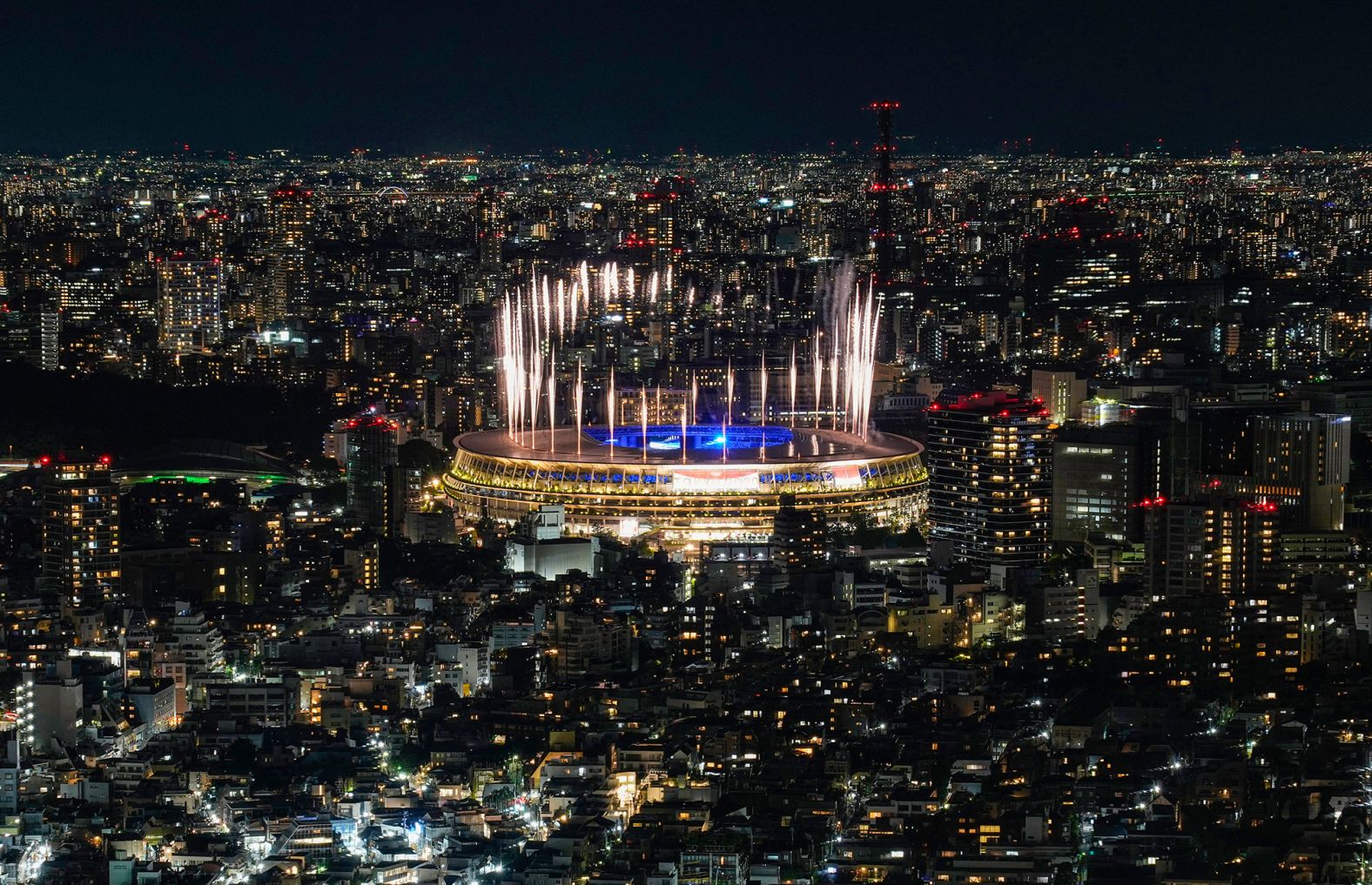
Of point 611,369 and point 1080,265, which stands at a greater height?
point 1080,265

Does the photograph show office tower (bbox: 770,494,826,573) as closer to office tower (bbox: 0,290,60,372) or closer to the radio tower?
office tower (bbox: 0,290,60,372)

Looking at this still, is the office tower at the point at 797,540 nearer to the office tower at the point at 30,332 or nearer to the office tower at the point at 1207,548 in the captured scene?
the office tower at the point at 1207,548

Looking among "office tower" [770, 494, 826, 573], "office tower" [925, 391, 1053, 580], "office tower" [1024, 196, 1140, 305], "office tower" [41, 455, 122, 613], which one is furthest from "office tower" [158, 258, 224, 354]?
"office tower" [770, 494, 826, 573]

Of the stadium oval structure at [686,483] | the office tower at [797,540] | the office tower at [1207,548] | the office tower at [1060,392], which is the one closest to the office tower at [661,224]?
the office tower at [1060,392]

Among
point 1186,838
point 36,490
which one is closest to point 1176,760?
point 1186,838

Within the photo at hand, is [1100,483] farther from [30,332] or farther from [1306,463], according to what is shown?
[30,332]

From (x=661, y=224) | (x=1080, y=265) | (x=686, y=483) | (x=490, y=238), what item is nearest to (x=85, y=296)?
(x=490, y=238)
